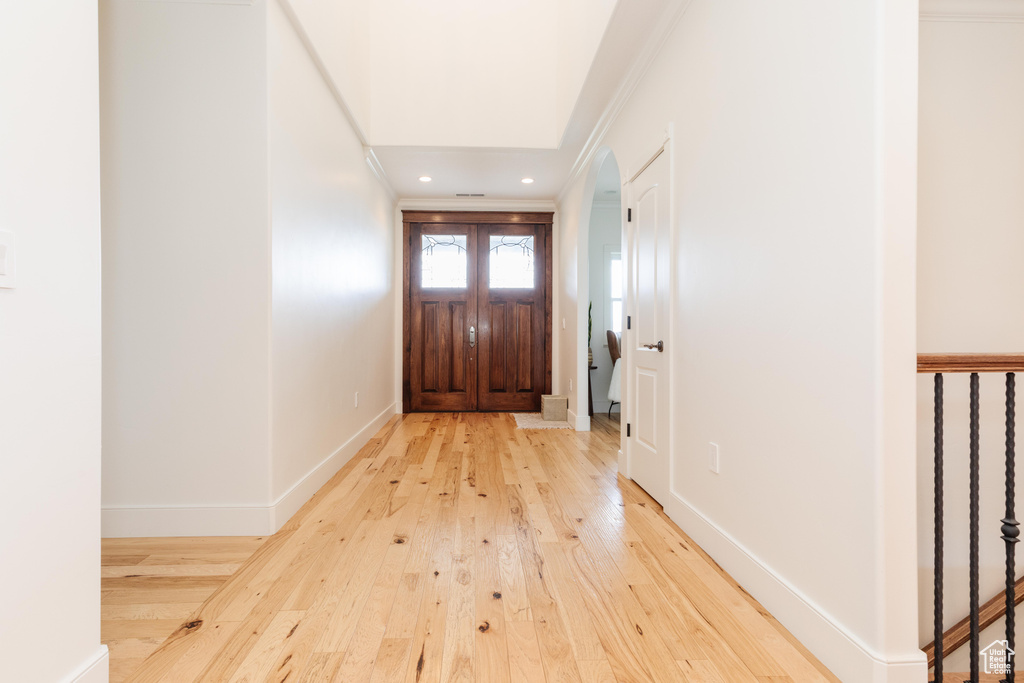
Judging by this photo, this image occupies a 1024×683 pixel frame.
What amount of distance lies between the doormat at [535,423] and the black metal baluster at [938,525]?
4036 millimetres

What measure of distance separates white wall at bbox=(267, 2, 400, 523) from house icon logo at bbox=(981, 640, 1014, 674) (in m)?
2.90

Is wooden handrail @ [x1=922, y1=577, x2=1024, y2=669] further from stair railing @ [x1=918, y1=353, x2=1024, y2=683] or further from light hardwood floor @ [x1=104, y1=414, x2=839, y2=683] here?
light hardwood floor @ [x1=104, y1=414, x2=839, y2=683]

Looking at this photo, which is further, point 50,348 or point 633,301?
point 633,301

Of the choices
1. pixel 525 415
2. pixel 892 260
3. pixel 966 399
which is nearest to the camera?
pixel 892 260

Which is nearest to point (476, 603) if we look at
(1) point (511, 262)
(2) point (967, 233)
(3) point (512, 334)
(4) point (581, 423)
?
(2) point (967, 233)

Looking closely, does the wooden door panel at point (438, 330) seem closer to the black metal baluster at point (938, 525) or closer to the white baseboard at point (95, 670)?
the white baseboard at point (95, 670)

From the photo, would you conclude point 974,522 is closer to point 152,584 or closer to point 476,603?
point 476,603

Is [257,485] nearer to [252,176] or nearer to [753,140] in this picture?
[252,176]

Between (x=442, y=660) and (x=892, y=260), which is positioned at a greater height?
(x=892, y=260)

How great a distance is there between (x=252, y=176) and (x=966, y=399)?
2.97 m

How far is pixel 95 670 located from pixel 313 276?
2.22 meters

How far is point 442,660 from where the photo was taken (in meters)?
1.52

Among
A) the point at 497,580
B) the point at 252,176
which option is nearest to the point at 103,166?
the point at 252,176

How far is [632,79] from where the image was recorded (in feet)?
10.7
